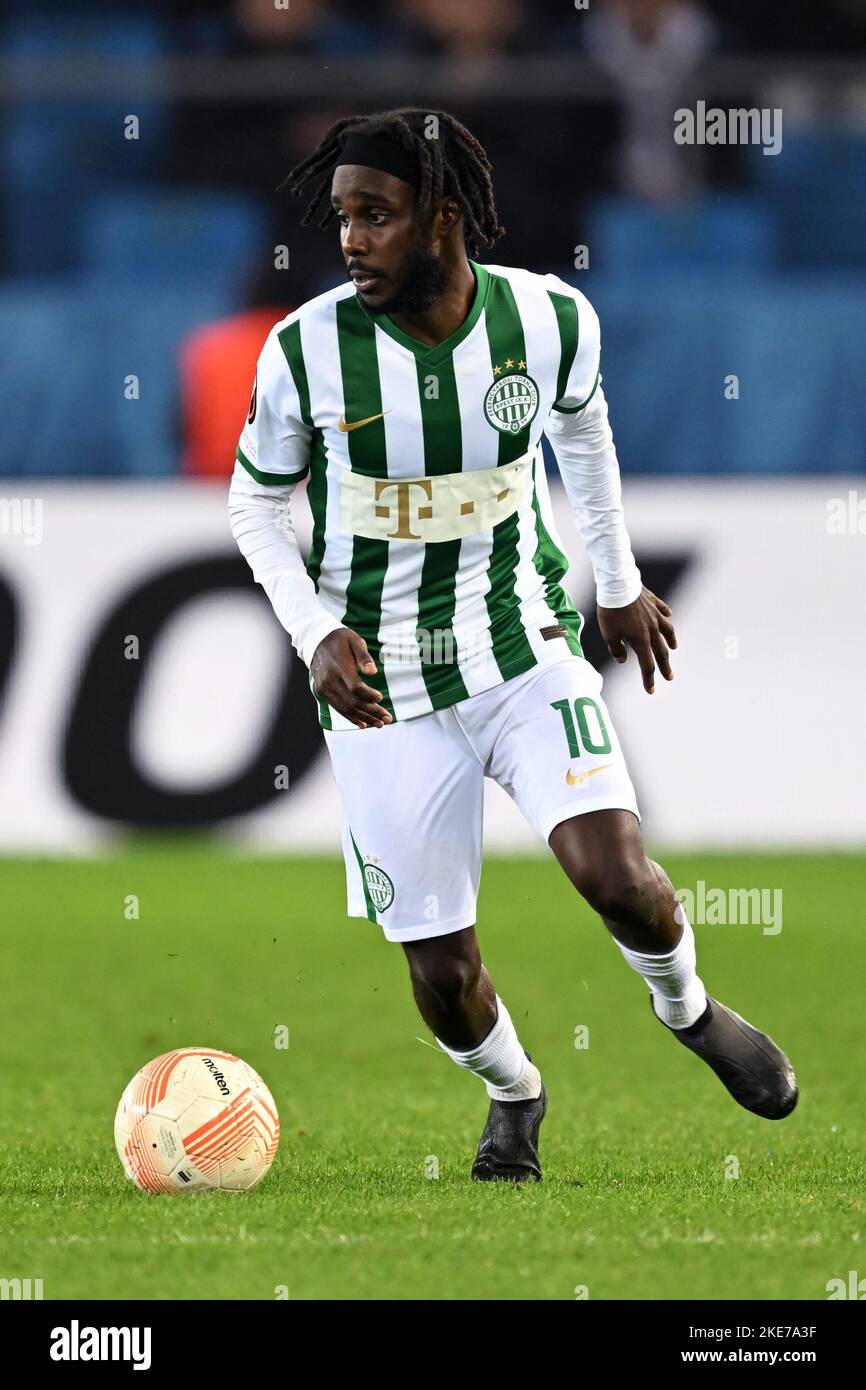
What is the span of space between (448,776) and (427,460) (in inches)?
29.4

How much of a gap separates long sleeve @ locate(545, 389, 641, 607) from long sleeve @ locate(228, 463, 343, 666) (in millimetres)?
716

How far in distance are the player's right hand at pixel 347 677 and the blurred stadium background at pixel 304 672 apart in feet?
3.63

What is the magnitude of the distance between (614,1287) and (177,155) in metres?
10.0

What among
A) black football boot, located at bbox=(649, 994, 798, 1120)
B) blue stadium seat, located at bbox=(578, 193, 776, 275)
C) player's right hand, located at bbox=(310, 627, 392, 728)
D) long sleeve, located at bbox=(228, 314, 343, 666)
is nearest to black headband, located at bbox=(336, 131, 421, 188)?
long sleeve, located at bbox=(228, 314, 343, 666)

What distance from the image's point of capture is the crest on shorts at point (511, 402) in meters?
4.96

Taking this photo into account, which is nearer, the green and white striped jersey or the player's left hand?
the green and white striped jersey

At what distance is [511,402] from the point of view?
4.98 metres

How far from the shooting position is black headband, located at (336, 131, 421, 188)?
4777 mm

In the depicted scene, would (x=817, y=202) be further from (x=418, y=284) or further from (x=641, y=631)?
(x=418, y=284)

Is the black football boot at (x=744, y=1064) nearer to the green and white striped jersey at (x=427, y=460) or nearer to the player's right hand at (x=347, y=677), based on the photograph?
the green and white striped jersey at (x=427, y=460)

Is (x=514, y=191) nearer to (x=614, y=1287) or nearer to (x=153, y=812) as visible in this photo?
(x=153, y=812)

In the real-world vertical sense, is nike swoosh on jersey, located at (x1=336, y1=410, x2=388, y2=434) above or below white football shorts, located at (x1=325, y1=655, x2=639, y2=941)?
above

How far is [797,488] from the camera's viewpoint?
34.3 ft

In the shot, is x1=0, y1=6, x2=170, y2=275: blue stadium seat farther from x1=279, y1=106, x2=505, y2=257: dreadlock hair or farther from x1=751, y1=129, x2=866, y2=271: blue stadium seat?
x1=279, y1=106, x2=505, y2=257: dreadlock hair
